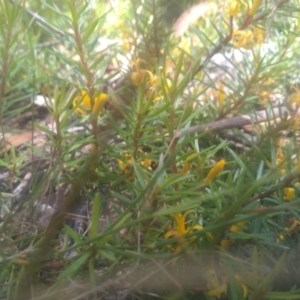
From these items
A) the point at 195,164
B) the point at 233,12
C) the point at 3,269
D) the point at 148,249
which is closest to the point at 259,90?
the point at 233,12

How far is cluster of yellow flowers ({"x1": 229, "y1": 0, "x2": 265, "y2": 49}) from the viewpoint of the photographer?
660mm

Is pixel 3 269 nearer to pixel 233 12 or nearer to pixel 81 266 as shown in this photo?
pixel 81 266

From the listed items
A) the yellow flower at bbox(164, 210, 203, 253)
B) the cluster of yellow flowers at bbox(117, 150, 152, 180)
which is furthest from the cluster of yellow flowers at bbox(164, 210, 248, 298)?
the cluster of yellow flowers at bbox(117, 150, 152, 180)

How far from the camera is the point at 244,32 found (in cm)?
68

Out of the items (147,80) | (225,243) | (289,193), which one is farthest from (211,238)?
(147,80)

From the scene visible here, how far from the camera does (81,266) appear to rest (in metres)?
0.46

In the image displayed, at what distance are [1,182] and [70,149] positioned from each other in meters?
0.19

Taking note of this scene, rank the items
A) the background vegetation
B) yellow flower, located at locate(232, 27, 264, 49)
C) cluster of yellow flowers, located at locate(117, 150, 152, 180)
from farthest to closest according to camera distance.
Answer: yellow flower, located at locate(232, 27, 264, 49) → cluster of yellow flowers, located at locate(117, 150, 152, 180) → the background vegetation

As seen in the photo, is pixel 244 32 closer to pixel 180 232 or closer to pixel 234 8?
pixel 234 8

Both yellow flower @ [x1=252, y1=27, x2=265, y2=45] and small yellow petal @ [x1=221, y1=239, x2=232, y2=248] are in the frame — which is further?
yellow flower @ [x1=252, y1=27, x2=265, y2=45]

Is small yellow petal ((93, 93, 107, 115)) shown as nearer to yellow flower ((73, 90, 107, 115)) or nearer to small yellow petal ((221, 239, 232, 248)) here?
yellow flower ((73, 90, 107, 115))

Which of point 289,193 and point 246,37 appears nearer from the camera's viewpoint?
point 289,193

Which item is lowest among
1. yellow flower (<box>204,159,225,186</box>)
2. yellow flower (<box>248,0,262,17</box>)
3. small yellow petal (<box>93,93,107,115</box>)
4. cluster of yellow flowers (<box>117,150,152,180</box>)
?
yellow flower (<box>204,159,225,186</box>)

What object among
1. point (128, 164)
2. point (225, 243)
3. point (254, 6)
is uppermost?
point (254, 6)
